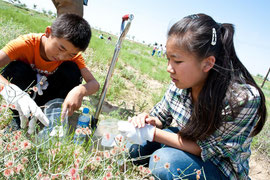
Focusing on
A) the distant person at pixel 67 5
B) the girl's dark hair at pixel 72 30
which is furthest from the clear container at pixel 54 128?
the distant person at pixel 67 5

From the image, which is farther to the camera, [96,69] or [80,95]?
[96,69]

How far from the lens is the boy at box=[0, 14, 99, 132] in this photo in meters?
1.46

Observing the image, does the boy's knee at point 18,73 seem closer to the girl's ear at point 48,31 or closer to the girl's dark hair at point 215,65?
the girl's ear at point 48,31

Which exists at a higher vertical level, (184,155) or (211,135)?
(211,135)

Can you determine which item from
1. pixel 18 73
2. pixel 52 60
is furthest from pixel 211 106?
pixel 18 73

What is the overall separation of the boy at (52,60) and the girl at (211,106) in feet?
2.42

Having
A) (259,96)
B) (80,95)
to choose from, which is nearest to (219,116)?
(259,96)

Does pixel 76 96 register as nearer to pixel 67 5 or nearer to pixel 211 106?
pixel 211 106

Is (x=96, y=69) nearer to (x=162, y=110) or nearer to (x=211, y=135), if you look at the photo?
(x=162, y=110)

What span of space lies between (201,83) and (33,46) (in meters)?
1.33

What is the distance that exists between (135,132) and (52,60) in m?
0.97

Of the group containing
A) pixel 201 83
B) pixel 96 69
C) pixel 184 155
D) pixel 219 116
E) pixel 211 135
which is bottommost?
pixel 96 69

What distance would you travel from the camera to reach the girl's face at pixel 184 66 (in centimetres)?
107

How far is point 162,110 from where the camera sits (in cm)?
157
